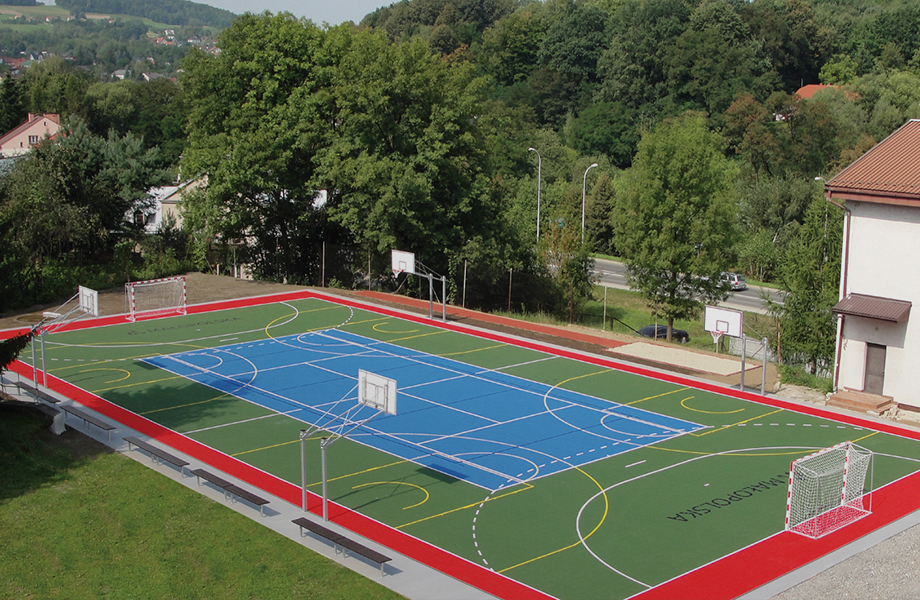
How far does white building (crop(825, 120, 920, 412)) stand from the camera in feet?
84.1

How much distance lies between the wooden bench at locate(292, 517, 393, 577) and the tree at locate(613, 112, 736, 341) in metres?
24.8

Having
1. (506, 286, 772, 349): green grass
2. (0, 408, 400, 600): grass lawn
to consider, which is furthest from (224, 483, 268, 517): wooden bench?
(506, 286, 772, 349): green grass

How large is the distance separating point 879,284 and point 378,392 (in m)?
16.4

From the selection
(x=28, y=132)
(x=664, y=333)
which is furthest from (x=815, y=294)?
(x=28, y=132)

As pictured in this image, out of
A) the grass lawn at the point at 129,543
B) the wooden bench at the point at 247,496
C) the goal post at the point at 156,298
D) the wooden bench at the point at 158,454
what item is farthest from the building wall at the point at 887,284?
the goal post at the point at 156,298

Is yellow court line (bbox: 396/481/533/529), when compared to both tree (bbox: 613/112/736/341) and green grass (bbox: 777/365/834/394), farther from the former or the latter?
tree (bbox: 613/112/736/341)

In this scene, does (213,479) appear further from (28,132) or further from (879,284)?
(28,132)

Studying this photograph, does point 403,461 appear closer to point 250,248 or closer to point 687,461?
point 687,461

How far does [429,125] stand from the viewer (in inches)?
1606

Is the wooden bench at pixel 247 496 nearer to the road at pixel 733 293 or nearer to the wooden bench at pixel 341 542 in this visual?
the wooden bench at pixel 341 542

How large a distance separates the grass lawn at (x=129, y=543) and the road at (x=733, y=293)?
30.9m

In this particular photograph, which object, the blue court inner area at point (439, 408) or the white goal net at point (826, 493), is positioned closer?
the white goal net at point (826, 493)

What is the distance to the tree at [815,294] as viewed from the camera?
3172 cm

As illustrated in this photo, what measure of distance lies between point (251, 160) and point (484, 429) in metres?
22.2
